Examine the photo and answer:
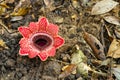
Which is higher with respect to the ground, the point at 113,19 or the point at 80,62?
the point at 113,19

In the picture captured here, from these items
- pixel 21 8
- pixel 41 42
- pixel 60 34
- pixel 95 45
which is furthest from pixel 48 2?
pixel 95 45

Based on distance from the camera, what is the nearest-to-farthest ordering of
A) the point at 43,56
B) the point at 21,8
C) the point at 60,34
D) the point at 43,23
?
1. the point at 43,56
2. the point at 43,23
3. the point at 60,34
4. the point at 21,8

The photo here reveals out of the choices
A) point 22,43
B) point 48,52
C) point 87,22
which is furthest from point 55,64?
point 87,22

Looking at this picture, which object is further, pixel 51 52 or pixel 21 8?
pixel 21 8

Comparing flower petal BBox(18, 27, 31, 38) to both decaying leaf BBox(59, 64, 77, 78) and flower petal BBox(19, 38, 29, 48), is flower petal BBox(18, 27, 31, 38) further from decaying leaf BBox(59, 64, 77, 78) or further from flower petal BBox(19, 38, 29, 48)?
decaying leaf BBox(59, 64, 77, 78)

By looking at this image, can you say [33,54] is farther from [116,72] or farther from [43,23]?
[116,72]

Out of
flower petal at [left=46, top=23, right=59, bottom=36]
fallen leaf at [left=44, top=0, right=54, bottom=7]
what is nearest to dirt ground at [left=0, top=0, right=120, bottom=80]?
fallen leaf at [left=44, top=0, right=54, bottom=7]

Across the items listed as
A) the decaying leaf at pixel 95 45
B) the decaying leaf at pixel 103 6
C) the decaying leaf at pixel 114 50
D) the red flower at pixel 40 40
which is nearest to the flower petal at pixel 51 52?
the red flower at pixel 40 40
